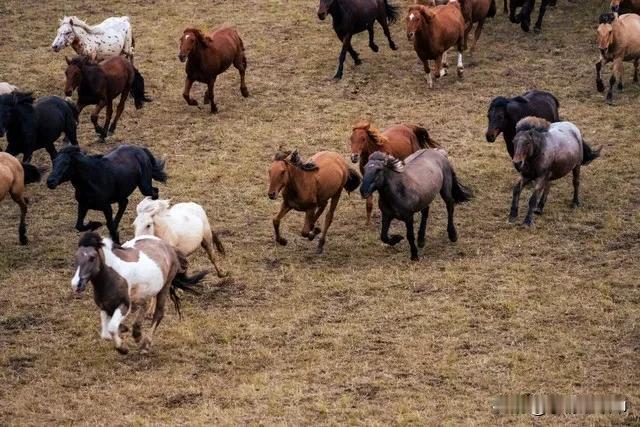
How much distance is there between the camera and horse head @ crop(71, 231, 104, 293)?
32.5 feet

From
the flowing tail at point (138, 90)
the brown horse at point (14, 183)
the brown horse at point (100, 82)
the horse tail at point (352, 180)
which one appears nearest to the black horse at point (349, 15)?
the flowing tail at point (138, 90)

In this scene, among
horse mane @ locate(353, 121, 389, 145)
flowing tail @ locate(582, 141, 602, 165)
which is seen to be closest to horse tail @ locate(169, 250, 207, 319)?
horse mane @ locate(353, 121, 389, 145)

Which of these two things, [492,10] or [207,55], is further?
[492,10]

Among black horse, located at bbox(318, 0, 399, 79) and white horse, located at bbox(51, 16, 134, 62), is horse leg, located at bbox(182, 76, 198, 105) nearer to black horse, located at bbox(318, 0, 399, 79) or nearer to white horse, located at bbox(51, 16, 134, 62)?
white horse, located at bbox(51, 16, 134, 62)

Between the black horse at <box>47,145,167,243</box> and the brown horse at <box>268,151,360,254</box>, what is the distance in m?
1.63

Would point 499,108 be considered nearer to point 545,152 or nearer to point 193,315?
point 545,152

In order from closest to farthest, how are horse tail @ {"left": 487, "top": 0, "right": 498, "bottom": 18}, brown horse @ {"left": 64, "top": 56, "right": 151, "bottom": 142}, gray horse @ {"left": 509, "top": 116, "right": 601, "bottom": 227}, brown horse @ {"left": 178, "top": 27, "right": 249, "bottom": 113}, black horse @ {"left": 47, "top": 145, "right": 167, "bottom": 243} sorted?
black horse @ {"left": 47, "top": 145, "right": 167, "bottom": 243}, gray horse @ {"left": 509, "top": 116, "right": 601, "bottom": 227}, brown horse @ {"left": 64, "top": 56, "right": 151, "bottom": 142}, brown horse @ {"left": 178, "top": 27, "right": 249, "bottom": 113}, horse tail @ {"left": 487, "top": 0, "right": 498, "bottom": 18}

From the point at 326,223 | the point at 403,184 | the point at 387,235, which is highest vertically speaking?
the point at 403,184

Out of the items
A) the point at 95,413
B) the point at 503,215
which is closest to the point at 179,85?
the point at 503,215

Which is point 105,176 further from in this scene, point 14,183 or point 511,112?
point 511,112

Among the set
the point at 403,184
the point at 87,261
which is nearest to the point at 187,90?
the point at 403,184

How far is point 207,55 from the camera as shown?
17656mm

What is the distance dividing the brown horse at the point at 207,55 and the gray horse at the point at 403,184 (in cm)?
521

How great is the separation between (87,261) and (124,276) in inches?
18.4
